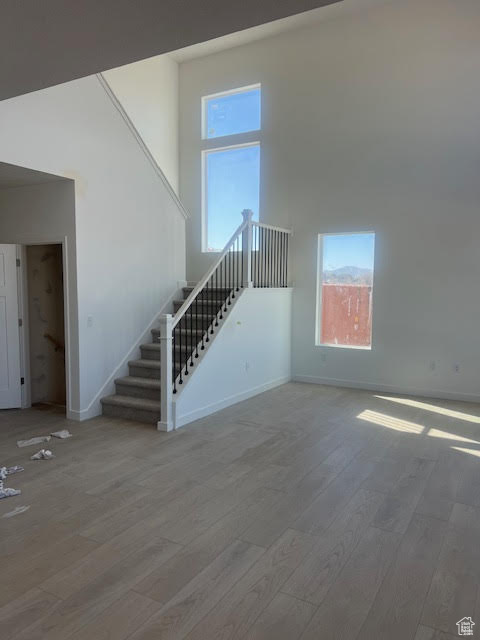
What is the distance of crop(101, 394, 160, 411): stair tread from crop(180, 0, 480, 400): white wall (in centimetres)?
285

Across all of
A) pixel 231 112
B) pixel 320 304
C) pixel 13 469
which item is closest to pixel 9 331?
pixel 13 469

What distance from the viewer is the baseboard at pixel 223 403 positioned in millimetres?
4894

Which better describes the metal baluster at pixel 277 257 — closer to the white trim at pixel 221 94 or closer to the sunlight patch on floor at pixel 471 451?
the white trim at pixel 221 94

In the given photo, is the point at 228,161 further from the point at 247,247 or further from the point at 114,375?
the point at 114,375

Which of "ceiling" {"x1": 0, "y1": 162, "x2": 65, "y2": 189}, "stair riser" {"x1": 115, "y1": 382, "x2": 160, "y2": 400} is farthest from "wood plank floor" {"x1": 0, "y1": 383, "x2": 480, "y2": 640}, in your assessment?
"ceiling" {"x1": 0, "y1": 162, "x2": 65, "y2": 189}

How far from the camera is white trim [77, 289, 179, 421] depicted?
519 cm

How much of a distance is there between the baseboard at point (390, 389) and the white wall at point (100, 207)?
8.77 feet

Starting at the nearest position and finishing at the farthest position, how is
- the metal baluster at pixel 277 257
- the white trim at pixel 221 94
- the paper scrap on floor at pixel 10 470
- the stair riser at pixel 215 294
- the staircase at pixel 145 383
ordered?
the paper scrap on floor at pixel 10 470 → the staircase at pixel 145 383 → the stair riser at pixel 215 294 → the metal baluster at pixel 277 257 → the white trim at pixel 221 94

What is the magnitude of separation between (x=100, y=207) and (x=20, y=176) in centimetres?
87

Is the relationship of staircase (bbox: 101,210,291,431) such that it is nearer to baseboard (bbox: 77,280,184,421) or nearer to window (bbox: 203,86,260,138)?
baseboard (bbox: 77,280,184,421)

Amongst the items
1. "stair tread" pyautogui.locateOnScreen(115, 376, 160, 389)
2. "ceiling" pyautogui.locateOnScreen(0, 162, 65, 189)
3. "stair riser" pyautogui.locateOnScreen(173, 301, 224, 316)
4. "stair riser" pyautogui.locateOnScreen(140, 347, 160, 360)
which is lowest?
"stair tread" pyautogui.locateOnScreen(115, 376, 160, 389)

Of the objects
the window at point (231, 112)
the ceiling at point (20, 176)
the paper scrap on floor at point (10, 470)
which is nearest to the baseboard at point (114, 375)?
the paper scrap on floor at point (10, 470)

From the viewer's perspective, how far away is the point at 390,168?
20.7ft

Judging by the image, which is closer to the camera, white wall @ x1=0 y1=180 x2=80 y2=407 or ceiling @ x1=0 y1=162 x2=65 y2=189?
ceiling @ x1=0 y1=162 x2=65 y2=189
